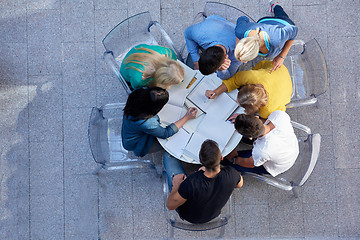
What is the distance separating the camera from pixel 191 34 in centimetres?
277

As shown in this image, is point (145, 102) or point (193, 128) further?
point (193, 128)

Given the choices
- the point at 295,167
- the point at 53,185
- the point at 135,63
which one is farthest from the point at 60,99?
the point at 295,167

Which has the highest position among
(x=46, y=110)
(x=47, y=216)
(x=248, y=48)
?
(x=248, y=48)

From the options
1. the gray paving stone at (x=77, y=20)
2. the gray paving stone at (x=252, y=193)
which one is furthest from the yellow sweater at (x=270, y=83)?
the gray paving stone at (x=77, y=20)

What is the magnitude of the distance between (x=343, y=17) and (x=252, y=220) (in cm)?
241

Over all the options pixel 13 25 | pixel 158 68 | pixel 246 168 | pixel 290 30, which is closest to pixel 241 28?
pixel 290 30

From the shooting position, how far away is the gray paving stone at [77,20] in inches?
136

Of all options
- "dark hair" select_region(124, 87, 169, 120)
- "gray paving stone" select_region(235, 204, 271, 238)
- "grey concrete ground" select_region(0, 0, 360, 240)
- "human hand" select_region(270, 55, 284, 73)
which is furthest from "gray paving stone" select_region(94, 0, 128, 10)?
"gray paving stone" select_region(235, 204, 271, 238)

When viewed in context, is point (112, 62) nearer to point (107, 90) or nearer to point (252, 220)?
point (107, 90)

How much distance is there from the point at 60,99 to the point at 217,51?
1.86 meters

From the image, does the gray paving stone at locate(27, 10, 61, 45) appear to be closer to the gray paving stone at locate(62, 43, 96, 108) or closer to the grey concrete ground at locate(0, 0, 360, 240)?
the grey concrete ground at locate(0, 0, 360, 240)

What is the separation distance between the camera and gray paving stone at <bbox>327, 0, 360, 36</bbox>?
349cm

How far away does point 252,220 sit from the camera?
11.0 ft

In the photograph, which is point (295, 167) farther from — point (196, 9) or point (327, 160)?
point (196, 9)
